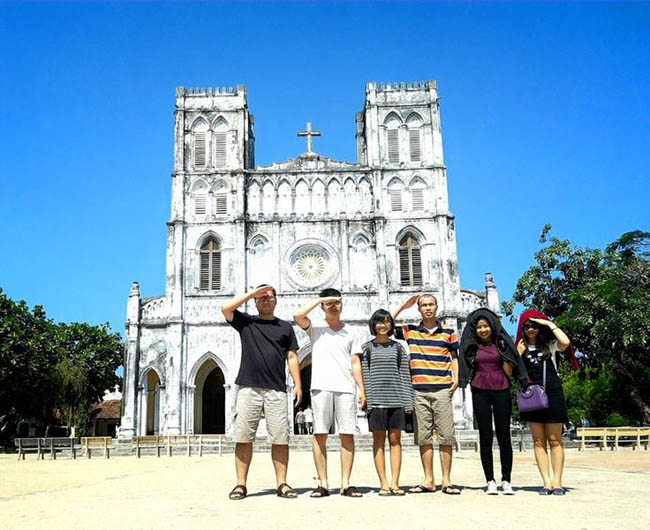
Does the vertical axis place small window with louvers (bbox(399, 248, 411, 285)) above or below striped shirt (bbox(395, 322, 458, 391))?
above

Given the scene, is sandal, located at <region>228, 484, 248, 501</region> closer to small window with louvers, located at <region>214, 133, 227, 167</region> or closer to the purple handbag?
the purple handbag

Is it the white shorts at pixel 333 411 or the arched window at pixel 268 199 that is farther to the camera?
the arched window at pixel 268 199

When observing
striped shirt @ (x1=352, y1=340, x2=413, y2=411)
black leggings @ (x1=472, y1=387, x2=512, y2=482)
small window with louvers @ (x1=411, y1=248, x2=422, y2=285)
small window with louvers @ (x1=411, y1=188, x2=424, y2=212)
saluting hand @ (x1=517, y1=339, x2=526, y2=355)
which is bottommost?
black leggings @ (x1=472, y1=387, x2=512, y2=482)

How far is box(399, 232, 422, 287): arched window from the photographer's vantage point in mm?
32125

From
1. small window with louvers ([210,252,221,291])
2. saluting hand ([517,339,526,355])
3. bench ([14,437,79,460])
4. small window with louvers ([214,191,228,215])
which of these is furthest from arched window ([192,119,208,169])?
saluting hand ([517,339,526,355])

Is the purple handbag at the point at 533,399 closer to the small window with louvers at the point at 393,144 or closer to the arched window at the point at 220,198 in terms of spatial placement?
the arched window at the point at 220,198

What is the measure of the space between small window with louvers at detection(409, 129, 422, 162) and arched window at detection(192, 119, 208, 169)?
9.36m

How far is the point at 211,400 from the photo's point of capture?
113 feet

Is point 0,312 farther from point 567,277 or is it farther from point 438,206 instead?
point 567,277

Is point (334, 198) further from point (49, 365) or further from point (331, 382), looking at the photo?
point (331, 382)

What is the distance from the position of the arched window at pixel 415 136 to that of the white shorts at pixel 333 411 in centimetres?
2686

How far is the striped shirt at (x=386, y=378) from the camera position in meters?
7.43

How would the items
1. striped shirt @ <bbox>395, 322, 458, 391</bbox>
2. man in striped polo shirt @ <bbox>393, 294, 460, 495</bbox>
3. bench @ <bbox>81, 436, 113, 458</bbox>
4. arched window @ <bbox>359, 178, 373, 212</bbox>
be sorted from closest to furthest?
man in striped polo shirt @ <bbox>393, 294, 460, 495</bbox>, striped shirt @ <bbox>395, 322, 458, 391</bbox>, bench @ <bbox>81, 436, 113, 458</bbox>, arched window @ <bbox>359, 178, 373, 212</bbox>

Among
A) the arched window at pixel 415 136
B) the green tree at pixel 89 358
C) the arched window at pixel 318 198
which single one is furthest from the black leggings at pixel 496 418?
the green tree at pixel 89 358
